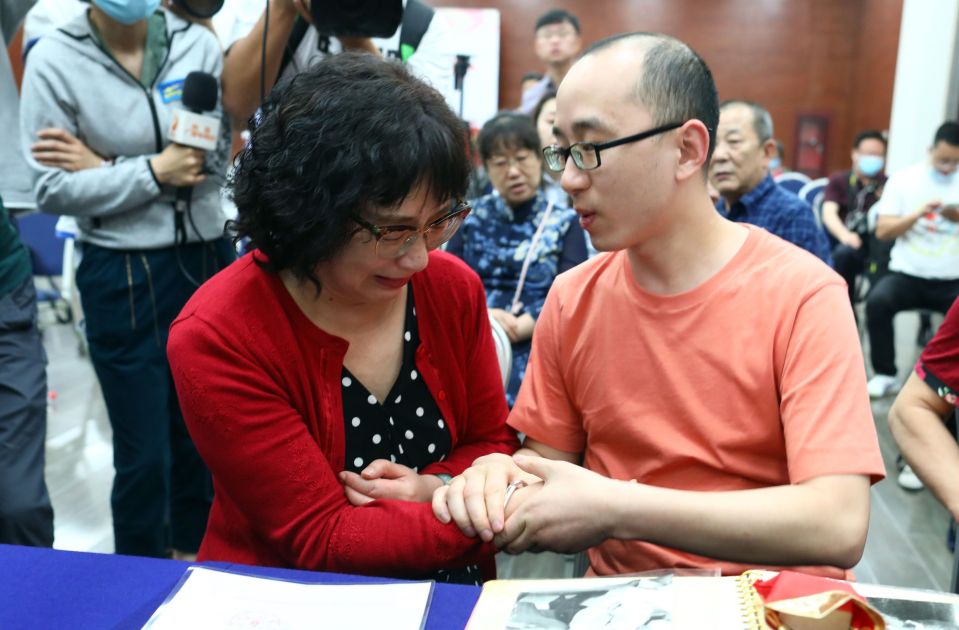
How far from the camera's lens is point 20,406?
160 centimetres

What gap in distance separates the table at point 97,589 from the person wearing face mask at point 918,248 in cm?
397

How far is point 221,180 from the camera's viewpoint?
7.03 ft

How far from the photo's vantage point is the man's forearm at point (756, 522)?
103 cm

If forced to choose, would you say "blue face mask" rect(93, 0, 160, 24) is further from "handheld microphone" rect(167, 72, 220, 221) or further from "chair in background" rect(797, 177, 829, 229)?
"chair in background" rect(797, 177, 829, 229)

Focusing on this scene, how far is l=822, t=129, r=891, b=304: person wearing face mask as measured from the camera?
5.37m

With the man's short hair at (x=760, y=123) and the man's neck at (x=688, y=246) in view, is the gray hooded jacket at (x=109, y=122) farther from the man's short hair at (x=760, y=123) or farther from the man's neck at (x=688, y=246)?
the man's short hair at (x=760, y=123)

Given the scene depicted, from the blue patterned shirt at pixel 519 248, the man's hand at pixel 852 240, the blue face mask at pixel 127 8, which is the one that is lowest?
the man's hand at pixel 852 240

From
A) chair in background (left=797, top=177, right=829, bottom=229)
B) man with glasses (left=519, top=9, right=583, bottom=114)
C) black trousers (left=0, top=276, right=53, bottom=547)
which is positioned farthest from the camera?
chair in background (left=797, top=177, right=829, bottom=229)

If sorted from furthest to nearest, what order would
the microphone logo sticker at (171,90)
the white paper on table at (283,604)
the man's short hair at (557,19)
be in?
the man's short hair at (557,19) < the microphone logo sticker at (171,90) < the white paper on table at (283,604)

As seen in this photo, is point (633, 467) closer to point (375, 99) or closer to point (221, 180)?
point (375, 99)

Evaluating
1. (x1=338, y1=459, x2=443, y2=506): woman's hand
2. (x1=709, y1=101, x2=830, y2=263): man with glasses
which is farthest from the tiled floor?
(x1=338, y1=459, x2=443, y2=506): woman's hand

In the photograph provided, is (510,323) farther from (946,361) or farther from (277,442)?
(277,442)

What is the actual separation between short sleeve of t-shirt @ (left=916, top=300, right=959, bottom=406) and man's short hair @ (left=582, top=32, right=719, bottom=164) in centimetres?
57

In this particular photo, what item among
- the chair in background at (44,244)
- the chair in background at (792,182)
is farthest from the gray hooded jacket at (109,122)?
the chair in background at (792,182)
